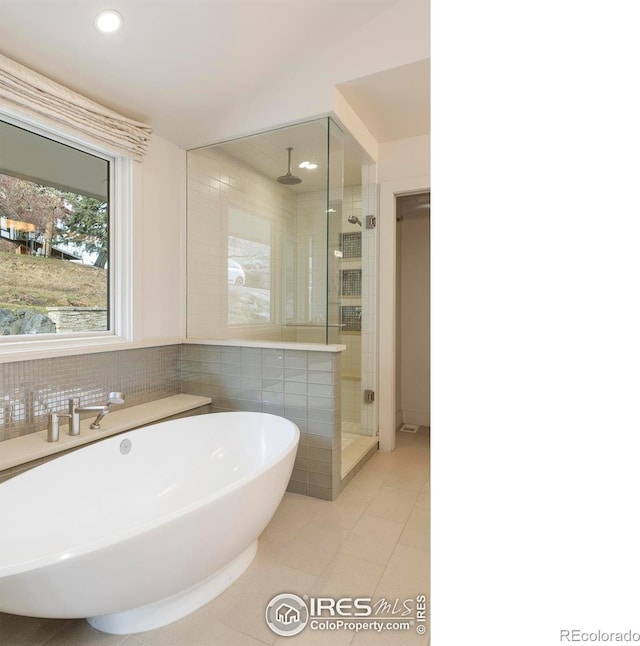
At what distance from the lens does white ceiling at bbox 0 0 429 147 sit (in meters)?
1.81

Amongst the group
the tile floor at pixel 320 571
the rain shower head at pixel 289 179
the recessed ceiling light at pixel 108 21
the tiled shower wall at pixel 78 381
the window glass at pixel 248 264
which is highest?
the recessed ceiling light at pixel 108 21

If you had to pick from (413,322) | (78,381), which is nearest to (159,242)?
(78,381)

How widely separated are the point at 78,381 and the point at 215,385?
879 millimetres

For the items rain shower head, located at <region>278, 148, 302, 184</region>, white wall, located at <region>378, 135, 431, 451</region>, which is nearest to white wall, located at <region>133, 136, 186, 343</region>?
rain shower head, located at <region>278, 148, 302, 184</region>

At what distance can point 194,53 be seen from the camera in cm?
217

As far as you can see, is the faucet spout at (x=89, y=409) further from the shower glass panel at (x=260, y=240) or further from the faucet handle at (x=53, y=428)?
the shower glass panel at (x=260, y=240)

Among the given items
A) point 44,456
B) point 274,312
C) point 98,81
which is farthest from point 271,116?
point 44,456

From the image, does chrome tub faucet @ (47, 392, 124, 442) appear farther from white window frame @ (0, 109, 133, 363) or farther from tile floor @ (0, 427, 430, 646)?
tile floor @ (0, 427, 430, 646)

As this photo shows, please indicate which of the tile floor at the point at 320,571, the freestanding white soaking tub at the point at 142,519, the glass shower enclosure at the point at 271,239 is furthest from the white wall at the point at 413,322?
the freestanding white soaking tub at the point at 142,519

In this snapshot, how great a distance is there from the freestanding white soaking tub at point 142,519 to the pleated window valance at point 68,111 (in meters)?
1.70

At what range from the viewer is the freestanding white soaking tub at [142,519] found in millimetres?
1090
